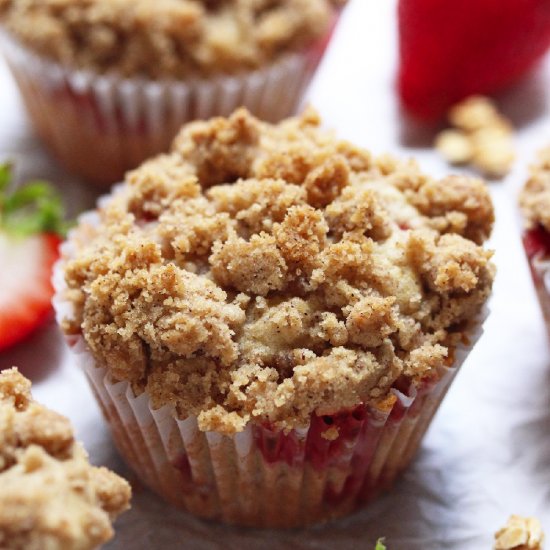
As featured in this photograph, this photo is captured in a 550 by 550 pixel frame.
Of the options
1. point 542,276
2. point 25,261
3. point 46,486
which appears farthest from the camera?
point 25,261

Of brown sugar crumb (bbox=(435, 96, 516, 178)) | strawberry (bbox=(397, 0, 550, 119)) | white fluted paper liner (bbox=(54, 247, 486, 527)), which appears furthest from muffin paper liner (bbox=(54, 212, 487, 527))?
strawberry (bbox=(397, 0, 550, 119))

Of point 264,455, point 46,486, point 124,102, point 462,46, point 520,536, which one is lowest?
point 520,536

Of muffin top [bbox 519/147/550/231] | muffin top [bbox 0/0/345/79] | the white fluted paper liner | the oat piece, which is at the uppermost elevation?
muffin top [bbox 0/0/345/79]

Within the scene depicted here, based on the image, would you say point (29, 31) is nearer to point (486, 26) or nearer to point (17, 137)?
point (17, 137)

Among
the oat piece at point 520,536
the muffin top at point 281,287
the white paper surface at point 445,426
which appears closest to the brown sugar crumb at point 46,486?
the muffin top at point 281,287

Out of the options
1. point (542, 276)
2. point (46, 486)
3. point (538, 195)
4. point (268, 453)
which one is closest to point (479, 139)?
point (538, 195)

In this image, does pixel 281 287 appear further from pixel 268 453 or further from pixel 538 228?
pixel 538 228

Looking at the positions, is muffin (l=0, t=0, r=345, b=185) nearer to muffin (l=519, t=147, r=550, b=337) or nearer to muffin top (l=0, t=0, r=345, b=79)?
muffin top (l=0, t=0, r=345, b=79)
